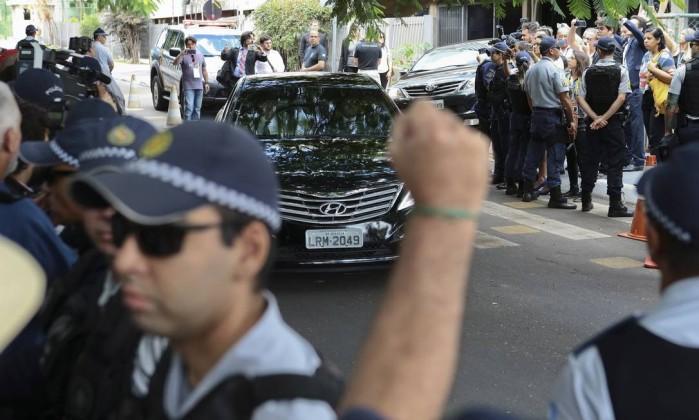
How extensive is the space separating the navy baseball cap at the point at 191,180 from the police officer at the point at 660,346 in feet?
2.76

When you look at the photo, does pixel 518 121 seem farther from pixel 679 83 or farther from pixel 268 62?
pixel 268 62

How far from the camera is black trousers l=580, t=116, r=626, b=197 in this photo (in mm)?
10305

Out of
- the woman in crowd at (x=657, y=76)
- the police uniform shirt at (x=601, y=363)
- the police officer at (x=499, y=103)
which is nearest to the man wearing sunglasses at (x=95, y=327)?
the police uniform shirt at (x=601, y=363)

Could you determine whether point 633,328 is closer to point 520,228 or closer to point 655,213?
point 655,213

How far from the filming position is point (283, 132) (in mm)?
8430

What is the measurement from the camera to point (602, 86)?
1026cm

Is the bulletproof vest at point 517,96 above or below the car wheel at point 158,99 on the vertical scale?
above

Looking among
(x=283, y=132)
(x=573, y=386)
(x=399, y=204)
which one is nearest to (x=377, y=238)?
(x=399, y=204)

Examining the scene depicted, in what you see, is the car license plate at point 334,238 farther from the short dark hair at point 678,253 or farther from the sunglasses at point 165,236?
the sunglasses at point 165,236

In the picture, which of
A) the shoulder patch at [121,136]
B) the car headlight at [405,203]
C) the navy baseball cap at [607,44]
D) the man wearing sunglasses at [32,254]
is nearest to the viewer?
the man wearing sunglasses at [32,254]

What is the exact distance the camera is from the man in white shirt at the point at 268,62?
18.2 m

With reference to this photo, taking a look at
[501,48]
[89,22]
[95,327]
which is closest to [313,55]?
[89,22]

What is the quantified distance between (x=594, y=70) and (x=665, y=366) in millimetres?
8910

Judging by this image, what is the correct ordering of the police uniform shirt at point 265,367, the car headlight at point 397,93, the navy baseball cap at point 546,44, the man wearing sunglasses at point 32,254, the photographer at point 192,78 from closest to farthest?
the police uniform shirt at point 265,367 → the man wearing sunglasses at point 32,254 → the navy baseball cap at point 546,44 → the car headlight at point 397,93 → the photographer at point 192,78
